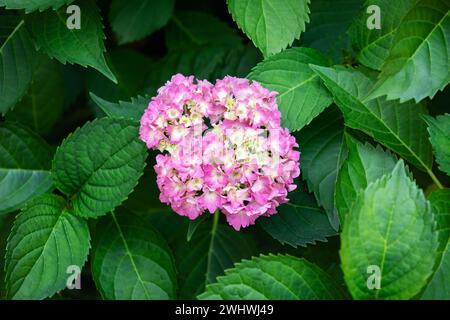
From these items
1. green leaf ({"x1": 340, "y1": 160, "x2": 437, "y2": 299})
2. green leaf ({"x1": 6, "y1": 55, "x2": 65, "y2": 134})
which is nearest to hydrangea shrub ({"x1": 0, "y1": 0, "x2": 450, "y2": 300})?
green leaf ({"x1": 340, "y1": 160, "x2": 437, "y2": 299})

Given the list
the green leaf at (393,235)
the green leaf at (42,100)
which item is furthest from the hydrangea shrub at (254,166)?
the green leaf at (42,100)

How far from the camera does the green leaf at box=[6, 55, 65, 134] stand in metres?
2.03

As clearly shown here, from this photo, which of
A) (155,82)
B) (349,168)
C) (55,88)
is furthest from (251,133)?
(55,88)

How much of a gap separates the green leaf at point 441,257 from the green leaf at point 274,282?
187 mm

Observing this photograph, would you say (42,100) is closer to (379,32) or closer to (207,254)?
(207,254)

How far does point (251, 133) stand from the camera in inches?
59.6

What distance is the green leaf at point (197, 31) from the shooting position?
91.5 inches

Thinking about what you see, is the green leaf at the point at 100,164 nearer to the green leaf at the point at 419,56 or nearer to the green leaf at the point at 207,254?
the green leaf at the point at 207,254

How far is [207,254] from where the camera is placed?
1925 mm

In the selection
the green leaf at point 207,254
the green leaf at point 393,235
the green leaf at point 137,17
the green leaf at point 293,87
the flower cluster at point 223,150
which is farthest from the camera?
the green leaf at point 137,17

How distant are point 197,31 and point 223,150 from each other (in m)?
0.94

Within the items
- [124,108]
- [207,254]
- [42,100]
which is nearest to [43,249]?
[124,108]

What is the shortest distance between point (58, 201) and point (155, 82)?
0.55 m

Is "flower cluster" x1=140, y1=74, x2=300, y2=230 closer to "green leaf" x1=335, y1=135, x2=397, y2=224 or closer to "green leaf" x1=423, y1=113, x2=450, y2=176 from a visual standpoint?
"green leaf" x1=335, y1=135, x2=397, y2=224
